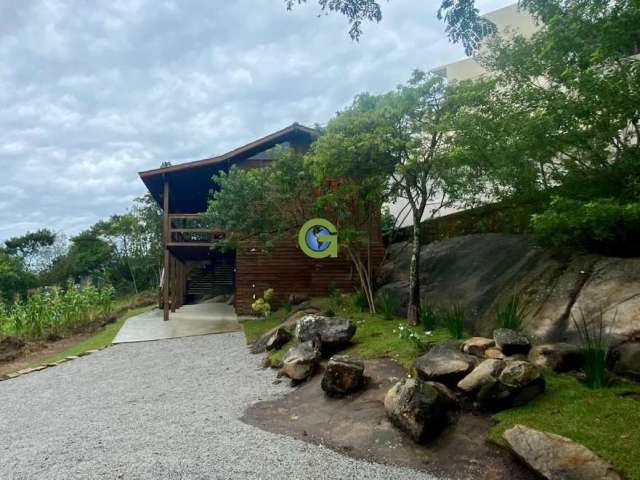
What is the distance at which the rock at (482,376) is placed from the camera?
3.83 metres

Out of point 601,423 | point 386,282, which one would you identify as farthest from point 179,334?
point 601,423

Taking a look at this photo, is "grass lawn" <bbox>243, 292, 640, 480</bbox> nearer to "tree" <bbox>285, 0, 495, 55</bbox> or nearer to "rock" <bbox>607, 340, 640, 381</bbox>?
"rock" <bbox>607, 340, 640, 381</bbox>

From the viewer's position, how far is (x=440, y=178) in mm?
7418

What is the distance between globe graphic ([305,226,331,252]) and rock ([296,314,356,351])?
4.41 metres

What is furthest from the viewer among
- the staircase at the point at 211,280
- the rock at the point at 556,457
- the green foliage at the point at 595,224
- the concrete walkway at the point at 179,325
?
the staircase at the point at 211,280

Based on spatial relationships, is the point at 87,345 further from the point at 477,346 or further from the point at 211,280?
the point at 477,346

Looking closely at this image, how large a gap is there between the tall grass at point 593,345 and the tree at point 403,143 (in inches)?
118

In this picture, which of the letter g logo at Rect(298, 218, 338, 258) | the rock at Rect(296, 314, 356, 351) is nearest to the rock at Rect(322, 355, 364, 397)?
the rock at Rect(296, 314, 356, 351)

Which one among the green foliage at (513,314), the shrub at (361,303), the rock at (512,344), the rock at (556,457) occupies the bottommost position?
the rock at (556,457)

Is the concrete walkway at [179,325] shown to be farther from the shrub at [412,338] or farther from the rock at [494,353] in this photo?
the rock at [494,353]

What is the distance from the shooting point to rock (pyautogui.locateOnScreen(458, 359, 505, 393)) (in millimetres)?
3826

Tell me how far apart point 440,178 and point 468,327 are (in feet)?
8.69

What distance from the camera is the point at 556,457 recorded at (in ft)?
9.51

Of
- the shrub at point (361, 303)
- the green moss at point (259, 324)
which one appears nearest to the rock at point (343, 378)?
the shrub at point (361, 303)
